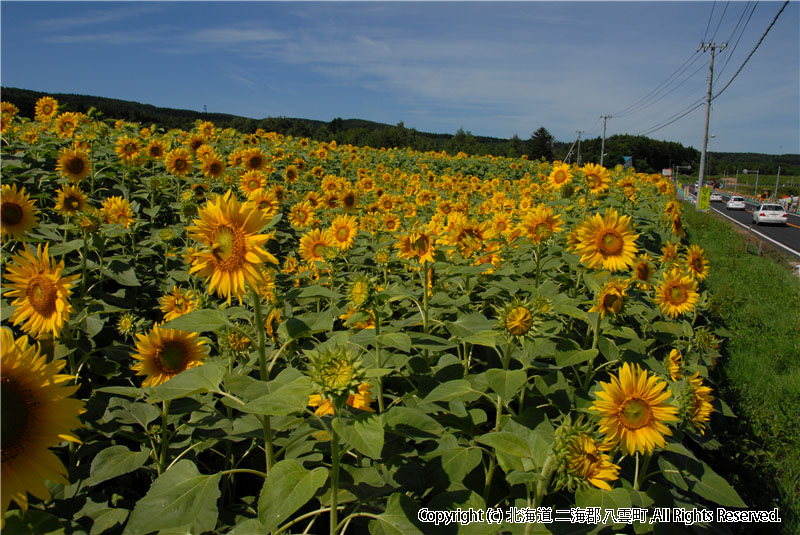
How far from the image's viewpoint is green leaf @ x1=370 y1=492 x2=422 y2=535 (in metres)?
1.36

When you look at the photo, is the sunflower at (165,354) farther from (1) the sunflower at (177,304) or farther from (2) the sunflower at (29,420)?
(2) the sunflower at (29,420)

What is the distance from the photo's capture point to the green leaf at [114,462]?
1.71 meters

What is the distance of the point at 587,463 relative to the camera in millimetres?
1420

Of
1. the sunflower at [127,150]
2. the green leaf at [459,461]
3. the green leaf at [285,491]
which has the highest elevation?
the sunflower at [127,150]

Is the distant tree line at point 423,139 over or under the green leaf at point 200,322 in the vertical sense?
over

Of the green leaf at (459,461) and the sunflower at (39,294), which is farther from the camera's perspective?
the sunflower at (39,294)

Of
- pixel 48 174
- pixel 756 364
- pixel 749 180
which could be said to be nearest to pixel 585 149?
pixel 749 180

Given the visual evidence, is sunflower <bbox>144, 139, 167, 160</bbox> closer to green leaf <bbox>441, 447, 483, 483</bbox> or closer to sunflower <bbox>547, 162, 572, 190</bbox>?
sunflower <bbox>547, 162, 572, 190</bbox>

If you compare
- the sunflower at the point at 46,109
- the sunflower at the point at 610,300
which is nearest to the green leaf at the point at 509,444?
the sunflower at the point at 610,300

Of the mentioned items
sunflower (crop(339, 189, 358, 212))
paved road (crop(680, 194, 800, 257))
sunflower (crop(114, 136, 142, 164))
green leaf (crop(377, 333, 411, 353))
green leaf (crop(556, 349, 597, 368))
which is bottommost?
paved road (crop(680, 194, 800, 257))

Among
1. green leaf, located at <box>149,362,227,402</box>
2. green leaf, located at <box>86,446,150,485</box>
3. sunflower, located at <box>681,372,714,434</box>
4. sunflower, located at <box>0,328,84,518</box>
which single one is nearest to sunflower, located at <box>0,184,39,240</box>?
green leaf, located at <box>86,446,150,485</box>

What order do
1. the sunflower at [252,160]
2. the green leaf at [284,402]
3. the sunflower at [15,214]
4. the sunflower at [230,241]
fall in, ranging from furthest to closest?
1. the sunflower at [252,160]
2. the sunflower at [15,214]
3. the sunflower at [230,241]
4. the green leaf at [284,402]

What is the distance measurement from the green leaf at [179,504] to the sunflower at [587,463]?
1.13 metres

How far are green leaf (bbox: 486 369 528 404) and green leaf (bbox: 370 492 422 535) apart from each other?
0.51 m
